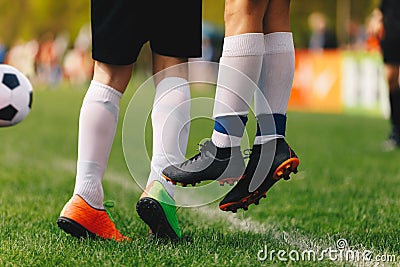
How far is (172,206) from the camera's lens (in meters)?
3.19

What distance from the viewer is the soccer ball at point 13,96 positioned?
4160 millimetres

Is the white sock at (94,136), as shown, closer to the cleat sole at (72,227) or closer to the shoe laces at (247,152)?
the cleat sole at (72,227)

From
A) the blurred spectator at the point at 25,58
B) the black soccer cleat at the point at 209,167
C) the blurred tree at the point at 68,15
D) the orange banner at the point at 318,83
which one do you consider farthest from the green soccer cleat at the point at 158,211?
the blurred spectator at the point at 25,58

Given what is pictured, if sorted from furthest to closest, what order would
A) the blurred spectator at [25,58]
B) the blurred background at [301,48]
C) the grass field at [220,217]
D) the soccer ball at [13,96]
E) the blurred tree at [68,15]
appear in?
the blurred tree at [68,15], the blurred spectator at [25,58], the blurred background at [301,48], the soccer ball at [13,96], the grass field at [220,217]

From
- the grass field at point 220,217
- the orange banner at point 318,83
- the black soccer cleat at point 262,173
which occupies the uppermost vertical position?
the black soccer cleat at point 262,173

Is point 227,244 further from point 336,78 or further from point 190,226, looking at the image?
point 336,78

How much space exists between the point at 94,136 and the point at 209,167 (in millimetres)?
495

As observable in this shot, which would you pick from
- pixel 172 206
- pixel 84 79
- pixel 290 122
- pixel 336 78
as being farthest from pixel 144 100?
pixel 84 79

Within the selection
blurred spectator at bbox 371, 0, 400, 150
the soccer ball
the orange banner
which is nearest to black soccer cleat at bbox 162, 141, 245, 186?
the soccer ball

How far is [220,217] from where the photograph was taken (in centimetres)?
404

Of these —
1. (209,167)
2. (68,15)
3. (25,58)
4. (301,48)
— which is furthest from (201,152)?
(68,15)

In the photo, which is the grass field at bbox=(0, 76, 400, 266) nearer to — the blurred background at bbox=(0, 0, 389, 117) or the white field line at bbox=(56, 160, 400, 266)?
the white field line at bbox=(56, 160, 400, 266)

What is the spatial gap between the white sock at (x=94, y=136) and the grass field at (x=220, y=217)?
19cm

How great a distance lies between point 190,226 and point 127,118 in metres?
0.74
